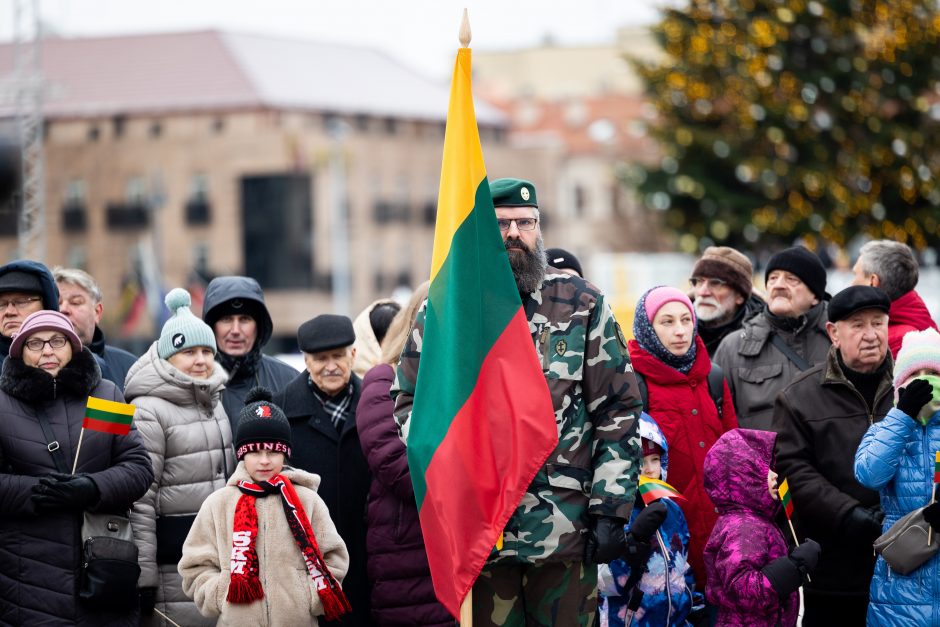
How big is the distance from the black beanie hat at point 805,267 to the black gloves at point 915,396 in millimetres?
1910

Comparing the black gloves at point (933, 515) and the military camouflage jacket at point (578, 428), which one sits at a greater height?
the military camouflage jacket at point (578, 428)

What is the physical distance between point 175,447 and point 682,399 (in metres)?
2.41

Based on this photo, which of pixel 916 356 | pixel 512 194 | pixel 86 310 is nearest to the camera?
pixel 512 194

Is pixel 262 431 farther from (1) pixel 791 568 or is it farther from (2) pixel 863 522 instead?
(2) pixel 863 522

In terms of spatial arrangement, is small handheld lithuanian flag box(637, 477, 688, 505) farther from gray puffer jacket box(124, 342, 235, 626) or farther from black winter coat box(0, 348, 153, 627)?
black winter coat box(0, 348, 153, 627)

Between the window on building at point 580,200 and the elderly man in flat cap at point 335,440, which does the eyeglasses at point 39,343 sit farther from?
the window on building at point 580,200

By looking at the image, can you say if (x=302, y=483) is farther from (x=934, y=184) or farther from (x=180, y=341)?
(x=934, y=184)

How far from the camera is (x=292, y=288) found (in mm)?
72125

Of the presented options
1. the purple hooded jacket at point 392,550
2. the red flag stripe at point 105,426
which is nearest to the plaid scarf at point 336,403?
the purple hooded jacket at point 392,550

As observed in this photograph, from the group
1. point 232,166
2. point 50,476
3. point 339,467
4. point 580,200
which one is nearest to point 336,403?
point 339,467

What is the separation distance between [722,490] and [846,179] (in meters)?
24.1

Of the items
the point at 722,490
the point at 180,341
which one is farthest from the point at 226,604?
the point at 722,490

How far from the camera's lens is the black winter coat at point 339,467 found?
7.79 meters

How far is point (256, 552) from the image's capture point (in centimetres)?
688
